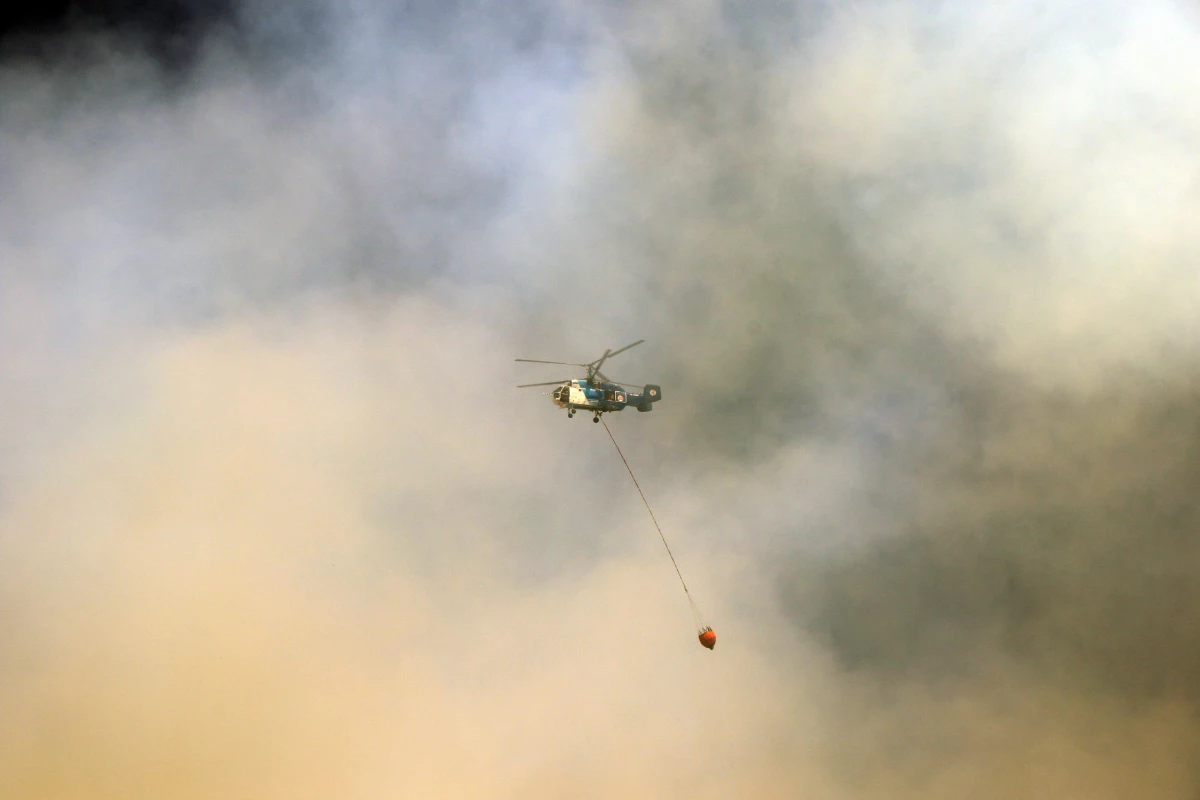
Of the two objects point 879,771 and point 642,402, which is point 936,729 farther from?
point 642,402

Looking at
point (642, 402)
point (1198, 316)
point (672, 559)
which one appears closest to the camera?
point (642, 402)

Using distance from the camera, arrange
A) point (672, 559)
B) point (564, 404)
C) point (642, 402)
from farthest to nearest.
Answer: point (672, 559), point (642, 402), point (564, 404)

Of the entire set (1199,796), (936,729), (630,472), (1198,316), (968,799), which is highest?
(630,472)

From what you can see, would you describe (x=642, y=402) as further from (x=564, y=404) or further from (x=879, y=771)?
(x=879, y=771)

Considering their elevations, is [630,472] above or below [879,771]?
above

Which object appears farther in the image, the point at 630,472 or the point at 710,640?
the point at 630,472

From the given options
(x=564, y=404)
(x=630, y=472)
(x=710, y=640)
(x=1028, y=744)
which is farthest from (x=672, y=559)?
(x=1028, y=744)
